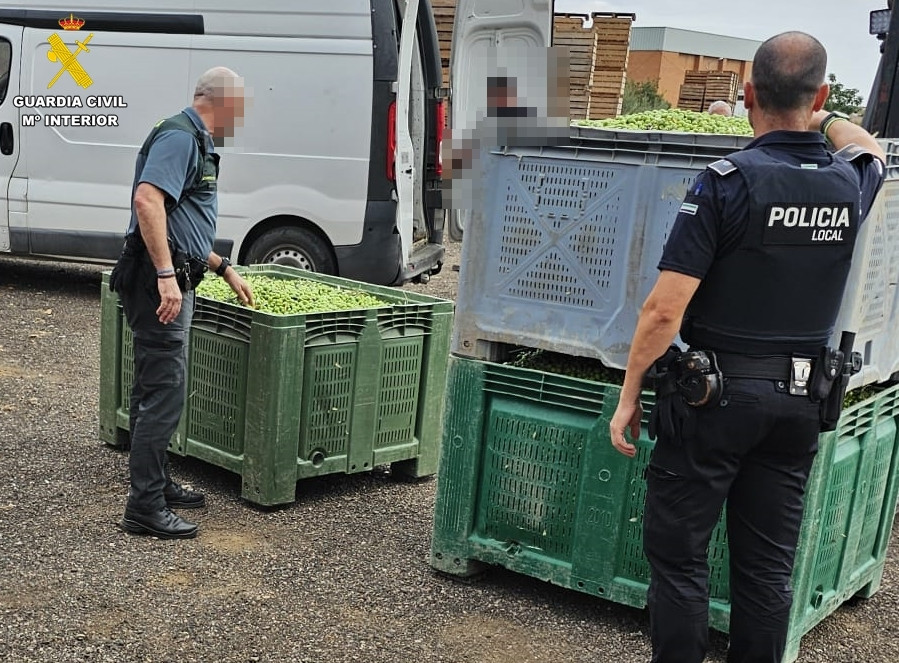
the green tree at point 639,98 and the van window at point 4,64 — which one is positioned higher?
the green tree at point 639,98

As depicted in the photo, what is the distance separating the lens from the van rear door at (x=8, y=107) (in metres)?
10.1

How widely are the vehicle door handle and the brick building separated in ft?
98.6

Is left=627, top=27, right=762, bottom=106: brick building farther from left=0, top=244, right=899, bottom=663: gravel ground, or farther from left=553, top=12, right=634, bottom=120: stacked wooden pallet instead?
left=0, top=244, right=899, bottom=663: gravel ground

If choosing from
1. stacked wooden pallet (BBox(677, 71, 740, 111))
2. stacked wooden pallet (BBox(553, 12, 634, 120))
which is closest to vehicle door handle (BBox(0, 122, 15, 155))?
stacked wooden pallet (BBox(553, 12, 634, 120))

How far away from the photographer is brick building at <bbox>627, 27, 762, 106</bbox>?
39688mm

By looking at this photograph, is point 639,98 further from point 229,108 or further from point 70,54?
point 229,108

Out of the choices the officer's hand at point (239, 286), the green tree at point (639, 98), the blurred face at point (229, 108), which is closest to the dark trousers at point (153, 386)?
the officer's hand at point (239, 286)

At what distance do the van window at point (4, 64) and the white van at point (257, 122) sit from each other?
0.02 meters

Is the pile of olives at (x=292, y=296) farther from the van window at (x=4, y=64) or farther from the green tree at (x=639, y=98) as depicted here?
the green tree at (x=639, y=98)

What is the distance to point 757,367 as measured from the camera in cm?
315

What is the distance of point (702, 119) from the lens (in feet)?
14.9

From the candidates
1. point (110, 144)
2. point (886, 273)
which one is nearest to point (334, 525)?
point (886, 273)

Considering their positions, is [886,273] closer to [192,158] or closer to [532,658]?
[532,658]

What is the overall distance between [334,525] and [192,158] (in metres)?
1.83
